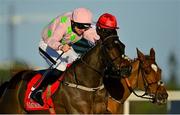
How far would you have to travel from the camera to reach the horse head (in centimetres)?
779

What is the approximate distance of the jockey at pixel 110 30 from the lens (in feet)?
22.5

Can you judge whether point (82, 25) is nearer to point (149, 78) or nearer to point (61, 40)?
point (61, 40)

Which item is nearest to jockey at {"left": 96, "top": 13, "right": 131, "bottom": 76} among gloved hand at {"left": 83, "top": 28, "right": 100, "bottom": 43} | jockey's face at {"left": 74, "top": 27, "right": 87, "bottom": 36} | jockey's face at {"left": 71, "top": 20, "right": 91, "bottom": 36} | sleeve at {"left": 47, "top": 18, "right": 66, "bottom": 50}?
jockey's face at {"left": 71, "top": 20, "right": 91, "bottom": 36}

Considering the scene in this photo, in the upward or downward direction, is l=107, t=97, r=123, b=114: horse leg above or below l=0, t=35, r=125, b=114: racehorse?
below

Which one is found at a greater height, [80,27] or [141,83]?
[80,27]

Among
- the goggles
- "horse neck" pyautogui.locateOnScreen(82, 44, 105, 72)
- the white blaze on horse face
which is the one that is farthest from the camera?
the white blaze on horse face

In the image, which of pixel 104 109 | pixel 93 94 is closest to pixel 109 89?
pixel 104 109

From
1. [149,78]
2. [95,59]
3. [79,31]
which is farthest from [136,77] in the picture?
[95,59]

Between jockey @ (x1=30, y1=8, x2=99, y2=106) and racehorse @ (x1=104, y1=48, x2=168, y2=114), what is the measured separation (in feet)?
2.14

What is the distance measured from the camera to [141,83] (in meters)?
8.09

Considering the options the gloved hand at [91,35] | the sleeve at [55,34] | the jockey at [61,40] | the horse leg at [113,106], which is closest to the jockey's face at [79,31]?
the jockey at [61,40]

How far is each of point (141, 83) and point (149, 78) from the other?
163 mm

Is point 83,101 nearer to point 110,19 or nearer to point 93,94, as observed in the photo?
point 93,94

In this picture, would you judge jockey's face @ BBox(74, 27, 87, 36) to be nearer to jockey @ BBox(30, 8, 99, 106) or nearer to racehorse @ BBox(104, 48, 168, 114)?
jockey @ BBox(30, 8, 99, 106)
